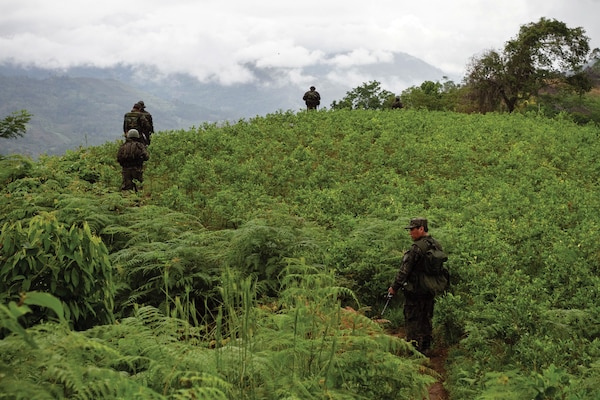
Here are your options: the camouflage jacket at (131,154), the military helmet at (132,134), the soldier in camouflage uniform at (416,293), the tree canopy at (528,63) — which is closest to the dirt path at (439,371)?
the soldier in camouflage uniform at (416,293)

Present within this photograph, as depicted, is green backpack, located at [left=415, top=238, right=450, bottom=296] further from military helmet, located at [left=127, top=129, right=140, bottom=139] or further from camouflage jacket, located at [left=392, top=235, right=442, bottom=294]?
military helmet, located at [left=127, top=129, right=140, bottom=139]

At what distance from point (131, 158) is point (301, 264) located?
41.1 feet

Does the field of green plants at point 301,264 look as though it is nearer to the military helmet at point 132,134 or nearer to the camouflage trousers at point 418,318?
the camouflage trousers at point 418,318

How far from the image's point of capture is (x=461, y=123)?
2478 centimetres

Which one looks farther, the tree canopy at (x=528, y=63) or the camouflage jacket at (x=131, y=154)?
the tree canopy at (x=528, y=63)

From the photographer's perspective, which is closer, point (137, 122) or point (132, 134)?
point (132, 134)

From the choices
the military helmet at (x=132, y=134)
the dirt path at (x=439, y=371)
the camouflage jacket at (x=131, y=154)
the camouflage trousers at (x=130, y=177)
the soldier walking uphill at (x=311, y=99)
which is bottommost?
the dirt path at (x=439, y=371)

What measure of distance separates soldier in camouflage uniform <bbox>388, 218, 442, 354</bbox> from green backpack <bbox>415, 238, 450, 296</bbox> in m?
0.05

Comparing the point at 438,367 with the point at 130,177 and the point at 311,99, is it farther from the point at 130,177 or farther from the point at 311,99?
the point at 311,99

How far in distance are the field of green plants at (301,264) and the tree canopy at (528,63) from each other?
13.7 m

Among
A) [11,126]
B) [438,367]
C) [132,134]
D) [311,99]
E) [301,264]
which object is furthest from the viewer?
[311,99]

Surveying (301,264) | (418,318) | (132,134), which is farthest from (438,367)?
(132,134)

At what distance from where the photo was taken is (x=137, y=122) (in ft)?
64.5

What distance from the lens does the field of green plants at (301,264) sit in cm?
403
